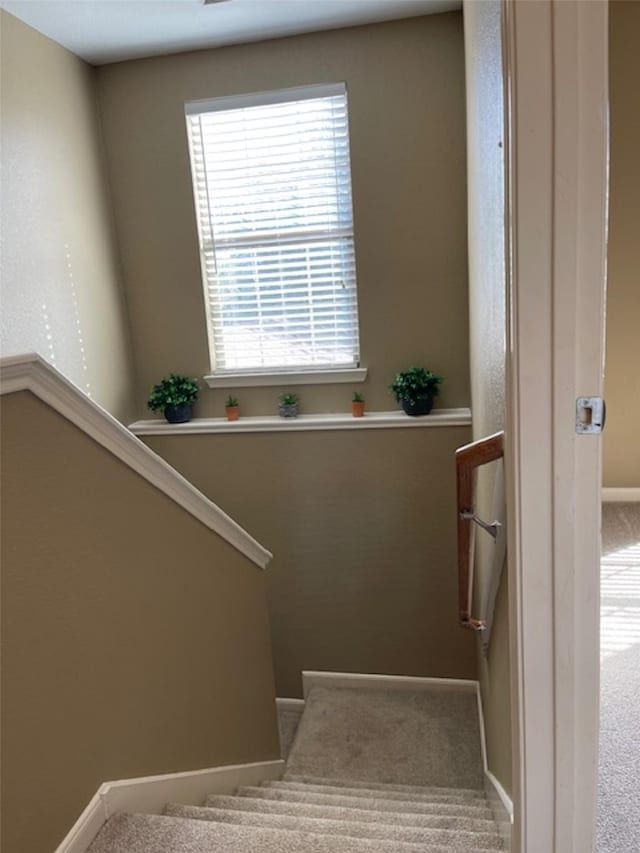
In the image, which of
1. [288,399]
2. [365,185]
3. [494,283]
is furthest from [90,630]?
[365,185]

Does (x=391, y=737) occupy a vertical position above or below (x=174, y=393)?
below

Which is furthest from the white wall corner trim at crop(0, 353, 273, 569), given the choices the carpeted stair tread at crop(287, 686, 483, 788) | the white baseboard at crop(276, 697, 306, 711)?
the white baseboard at crop(276, 697, 306, 711)

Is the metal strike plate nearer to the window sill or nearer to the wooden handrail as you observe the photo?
the wooden handrail

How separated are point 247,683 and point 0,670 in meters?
1.41

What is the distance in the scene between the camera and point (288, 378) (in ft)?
10.8

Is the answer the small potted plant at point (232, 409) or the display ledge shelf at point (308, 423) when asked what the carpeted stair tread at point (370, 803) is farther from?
the small potted plant at point (232, 409)

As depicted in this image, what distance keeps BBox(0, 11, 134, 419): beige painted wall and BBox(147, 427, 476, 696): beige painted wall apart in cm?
69

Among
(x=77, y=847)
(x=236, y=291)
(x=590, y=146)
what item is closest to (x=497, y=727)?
(x=77, y=847)

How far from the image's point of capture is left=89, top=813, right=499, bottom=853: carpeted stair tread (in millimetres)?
1418

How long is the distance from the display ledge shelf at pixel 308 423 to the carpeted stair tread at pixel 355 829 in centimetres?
182

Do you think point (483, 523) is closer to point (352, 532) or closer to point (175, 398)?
point (352, 532)

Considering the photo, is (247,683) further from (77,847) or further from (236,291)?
(236,291)

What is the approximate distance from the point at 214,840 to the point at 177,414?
2246mm

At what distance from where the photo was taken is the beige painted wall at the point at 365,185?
2850mm
